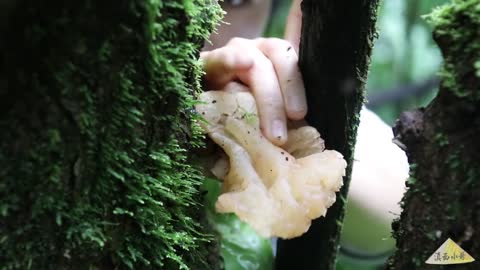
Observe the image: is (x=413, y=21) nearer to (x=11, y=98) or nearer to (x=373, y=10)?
(x=373, y=10)

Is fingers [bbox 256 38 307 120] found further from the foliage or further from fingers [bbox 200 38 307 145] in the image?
the foliage

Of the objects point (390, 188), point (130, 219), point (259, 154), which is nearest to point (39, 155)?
point (130, 219)

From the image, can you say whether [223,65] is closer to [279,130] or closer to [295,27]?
[279,130]

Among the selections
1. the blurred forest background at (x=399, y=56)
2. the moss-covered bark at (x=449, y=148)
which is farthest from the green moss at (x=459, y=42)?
the blurred forest background at (x=399, y=56)

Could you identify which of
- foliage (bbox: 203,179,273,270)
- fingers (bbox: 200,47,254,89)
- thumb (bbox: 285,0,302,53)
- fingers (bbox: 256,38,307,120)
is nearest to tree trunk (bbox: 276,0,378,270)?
fingers (bbox: 256,38,307,120)

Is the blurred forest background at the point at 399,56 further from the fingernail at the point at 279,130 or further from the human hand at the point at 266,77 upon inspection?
the fingernail at the point at 279,130

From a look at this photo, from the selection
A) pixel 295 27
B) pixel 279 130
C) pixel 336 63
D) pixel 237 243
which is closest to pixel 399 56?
pixel 295 27

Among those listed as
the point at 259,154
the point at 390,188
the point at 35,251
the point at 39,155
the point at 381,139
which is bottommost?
the point at 35,251
